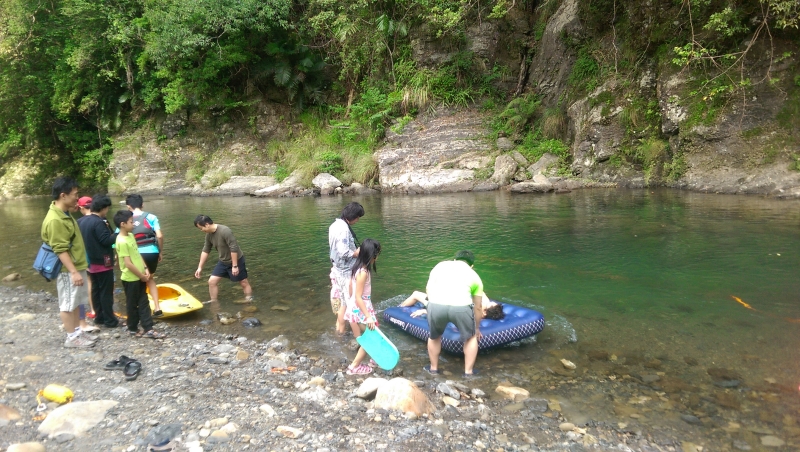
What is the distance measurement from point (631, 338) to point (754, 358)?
110 cm

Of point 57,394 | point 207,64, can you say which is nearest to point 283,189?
point 207,64

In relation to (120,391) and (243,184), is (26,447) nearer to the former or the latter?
(120,391)

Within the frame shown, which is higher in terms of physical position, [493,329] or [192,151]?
[192,151]

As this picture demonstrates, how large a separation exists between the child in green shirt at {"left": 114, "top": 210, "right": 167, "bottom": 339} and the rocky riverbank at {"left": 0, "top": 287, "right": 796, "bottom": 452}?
0.57 metres

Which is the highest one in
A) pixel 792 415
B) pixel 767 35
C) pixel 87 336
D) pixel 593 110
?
pixel 767 35

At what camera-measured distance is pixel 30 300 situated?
7.66m

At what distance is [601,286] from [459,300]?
364cm

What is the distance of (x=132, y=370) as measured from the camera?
176 inches

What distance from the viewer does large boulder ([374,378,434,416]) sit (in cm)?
378

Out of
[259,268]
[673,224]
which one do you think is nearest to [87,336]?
[259,268]

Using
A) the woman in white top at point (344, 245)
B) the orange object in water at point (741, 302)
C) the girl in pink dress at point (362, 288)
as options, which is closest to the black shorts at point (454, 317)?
the girl in pink dress at point (362, 288)

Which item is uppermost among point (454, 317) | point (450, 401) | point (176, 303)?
point (454, 317)

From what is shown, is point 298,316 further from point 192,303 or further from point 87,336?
point 87,336

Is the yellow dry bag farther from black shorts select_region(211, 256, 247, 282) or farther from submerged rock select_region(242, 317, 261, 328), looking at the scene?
black shorts select_region(211, 256, 247, 282)
